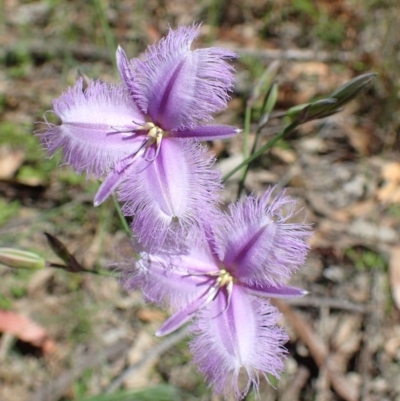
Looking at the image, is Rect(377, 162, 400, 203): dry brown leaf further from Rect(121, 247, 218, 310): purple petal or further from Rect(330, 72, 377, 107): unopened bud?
Rect(121, 247, 218, 310): purple petal

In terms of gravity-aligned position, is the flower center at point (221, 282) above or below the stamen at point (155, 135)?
below

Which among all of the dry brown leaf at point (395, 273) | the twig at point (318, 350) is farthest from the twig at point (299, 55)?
the twig at point (318, 350)

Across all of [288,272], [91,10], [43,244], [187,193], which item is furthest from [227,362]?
[91,10]

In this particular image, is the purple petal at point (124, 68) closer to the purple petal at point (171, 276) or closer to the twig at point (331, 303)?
the purple petal at point (171, 276)

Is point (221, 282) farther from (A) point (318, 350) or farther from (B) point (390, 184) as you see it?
(B) point (390, 184)

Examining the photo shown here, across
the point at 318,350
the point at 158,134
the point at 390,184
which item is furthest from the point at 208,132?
the point at 390,184
